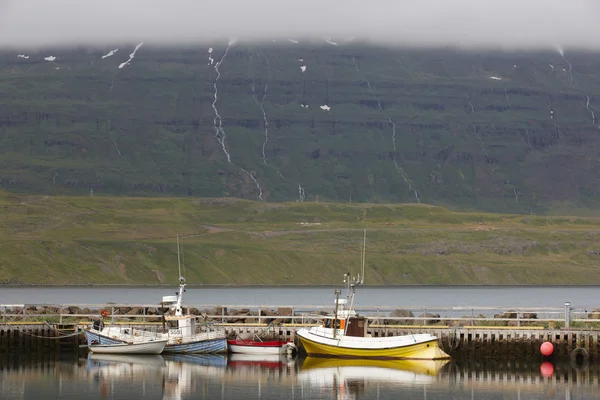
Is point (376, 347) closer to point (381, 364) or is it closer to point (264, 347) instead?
point (381, 364)

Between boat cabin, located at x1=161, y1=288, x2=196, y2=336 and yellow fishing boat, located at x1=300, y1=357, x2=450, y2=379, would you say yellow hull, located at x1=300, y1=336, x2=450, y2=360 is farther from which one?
boat cabin, located at x1=161, y1=288, x2=196, y2=336

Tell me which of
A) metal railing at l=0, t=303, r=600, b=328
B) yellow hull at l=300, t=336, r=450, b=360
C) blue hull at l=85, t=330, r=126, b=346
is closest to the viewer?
yellow hull at l=300, t=336, r=450, b=360

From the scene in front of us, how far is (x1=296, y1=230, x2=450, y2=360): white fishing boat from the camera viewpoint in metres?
77.6

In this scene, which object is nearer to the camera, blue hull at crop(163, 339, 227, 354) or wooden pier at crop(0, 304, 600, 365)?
wooden pier at crop(0, 304, 600, 365)

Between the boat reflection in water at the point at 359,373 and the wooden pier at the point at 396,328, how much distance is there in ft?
9.98

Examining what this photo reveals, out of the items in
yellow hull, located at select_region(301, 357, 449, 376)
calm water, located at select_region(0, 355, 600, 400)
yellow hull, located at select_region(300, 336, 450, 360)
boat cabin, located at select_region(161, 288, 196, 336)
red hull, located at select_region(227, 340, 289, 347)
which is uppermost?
boat cabin, located at select_region(161, 288, 196, 336)

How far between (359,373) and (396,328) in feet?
27.7

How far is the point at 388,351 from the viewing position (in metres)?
77.9

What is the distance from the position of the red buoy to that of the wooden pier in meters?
0.40

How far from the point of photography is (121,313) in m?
90.9

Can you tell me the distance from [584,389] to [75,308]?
127 ft

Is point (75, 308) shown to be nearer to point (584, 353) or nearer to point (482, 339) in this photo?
point (482, 339)

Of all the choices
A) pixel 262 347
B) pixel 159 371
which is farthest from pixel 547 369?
pixel 159 371

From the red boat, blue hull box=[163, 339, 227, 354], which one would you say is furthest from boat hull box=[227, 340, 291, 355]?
blue hull box=[163, 339, 227, 354]
